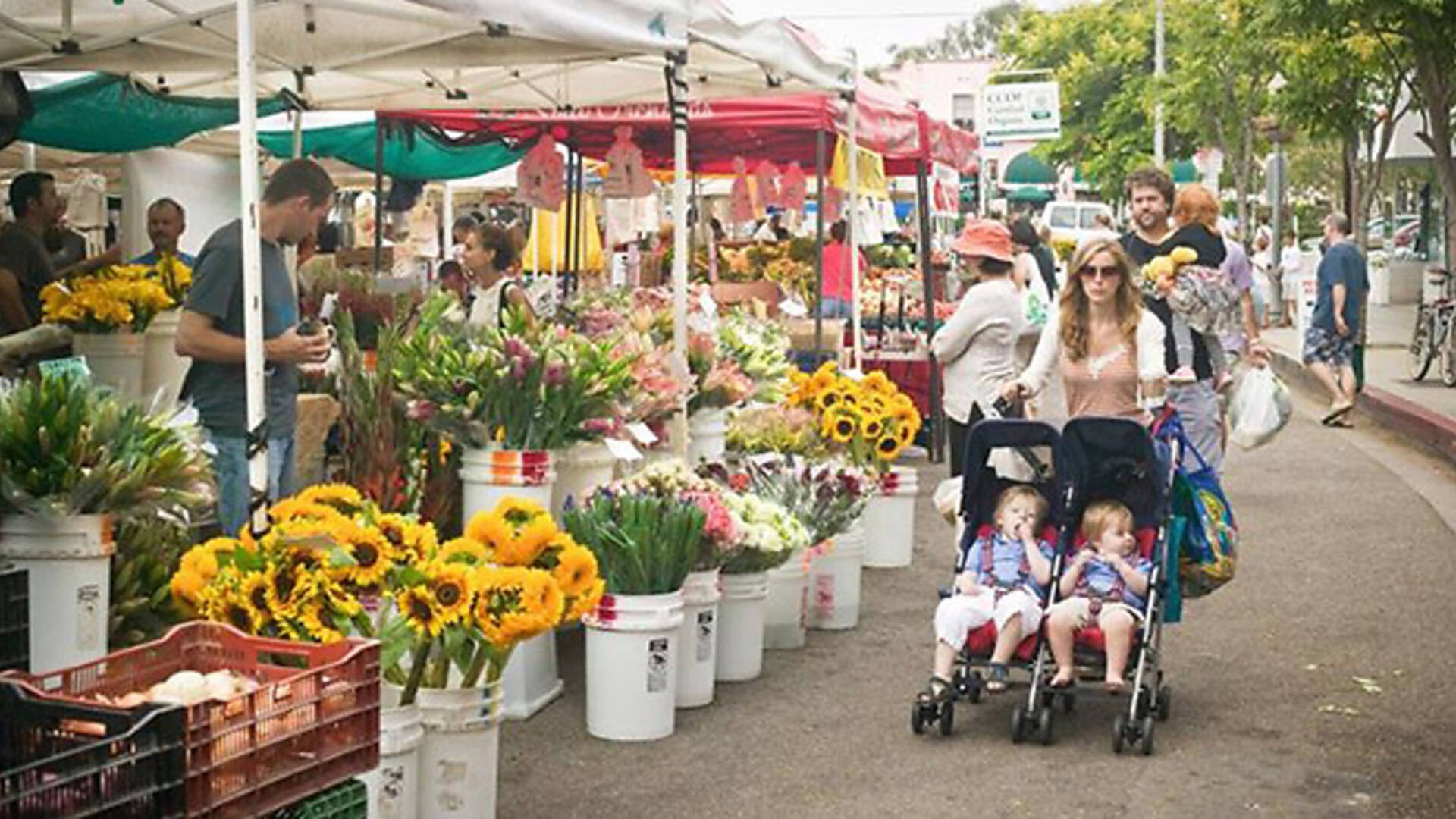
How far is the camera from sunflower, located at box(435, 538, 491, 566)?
19.1ft

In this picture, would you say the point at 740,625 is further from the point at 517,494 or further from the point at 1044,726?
the point at 1044,726

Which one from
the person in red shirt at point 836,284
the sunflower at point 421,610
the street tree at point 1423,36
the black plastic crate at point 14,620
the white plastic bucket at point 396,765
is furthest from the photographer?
the street tree at point 1423,36

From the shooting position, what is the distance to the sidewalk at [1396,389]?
18.3 m

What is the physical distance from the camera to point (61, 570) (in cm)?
548

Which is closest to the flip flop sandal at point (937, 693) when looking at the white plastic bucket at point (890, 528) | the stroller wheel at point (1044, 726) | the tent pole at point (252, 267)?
the stroller wheel at point (1044, 726)

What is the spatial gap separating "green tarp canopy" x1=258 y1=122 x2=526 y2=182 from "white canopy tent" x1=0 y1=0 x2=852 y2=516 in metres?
3.15

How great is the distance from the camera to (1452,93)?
23422 mm

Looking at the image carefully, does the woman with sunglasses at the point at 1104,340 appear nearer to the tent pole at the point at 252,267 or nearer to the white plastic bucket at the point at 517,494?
the white plastic bucket at the point at 517,494

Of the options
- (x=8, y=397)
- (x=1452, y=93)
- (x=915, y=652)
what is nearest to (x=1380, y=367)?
(x=1452, y=93)

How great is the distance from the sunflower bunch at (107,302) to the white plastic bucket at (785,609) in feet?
10.5

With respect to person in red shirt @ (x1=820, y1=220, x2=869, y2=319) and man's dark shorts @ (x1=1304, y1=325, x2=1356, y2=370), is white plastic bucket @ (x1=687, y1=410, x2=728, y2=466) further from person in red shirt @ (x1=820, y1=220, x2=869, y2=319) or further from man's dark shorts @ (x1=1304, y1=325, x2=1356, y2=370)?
man's dark shorts @ (x1=1304, y1=325, x2=1356, y2=370)

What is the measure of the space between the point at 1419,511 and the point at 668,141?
7.53 meters

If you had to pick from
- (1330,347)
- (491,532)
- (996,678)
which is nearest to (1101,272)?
(996,678)

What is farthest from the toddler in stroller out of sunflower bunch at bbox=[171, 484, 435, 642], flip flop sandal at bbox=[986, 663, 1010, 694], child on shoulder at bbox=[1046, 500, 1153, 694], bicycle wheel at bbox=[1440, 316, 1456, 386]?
bicycle wheel at bbox=[1440, 316, 1456, 386]
